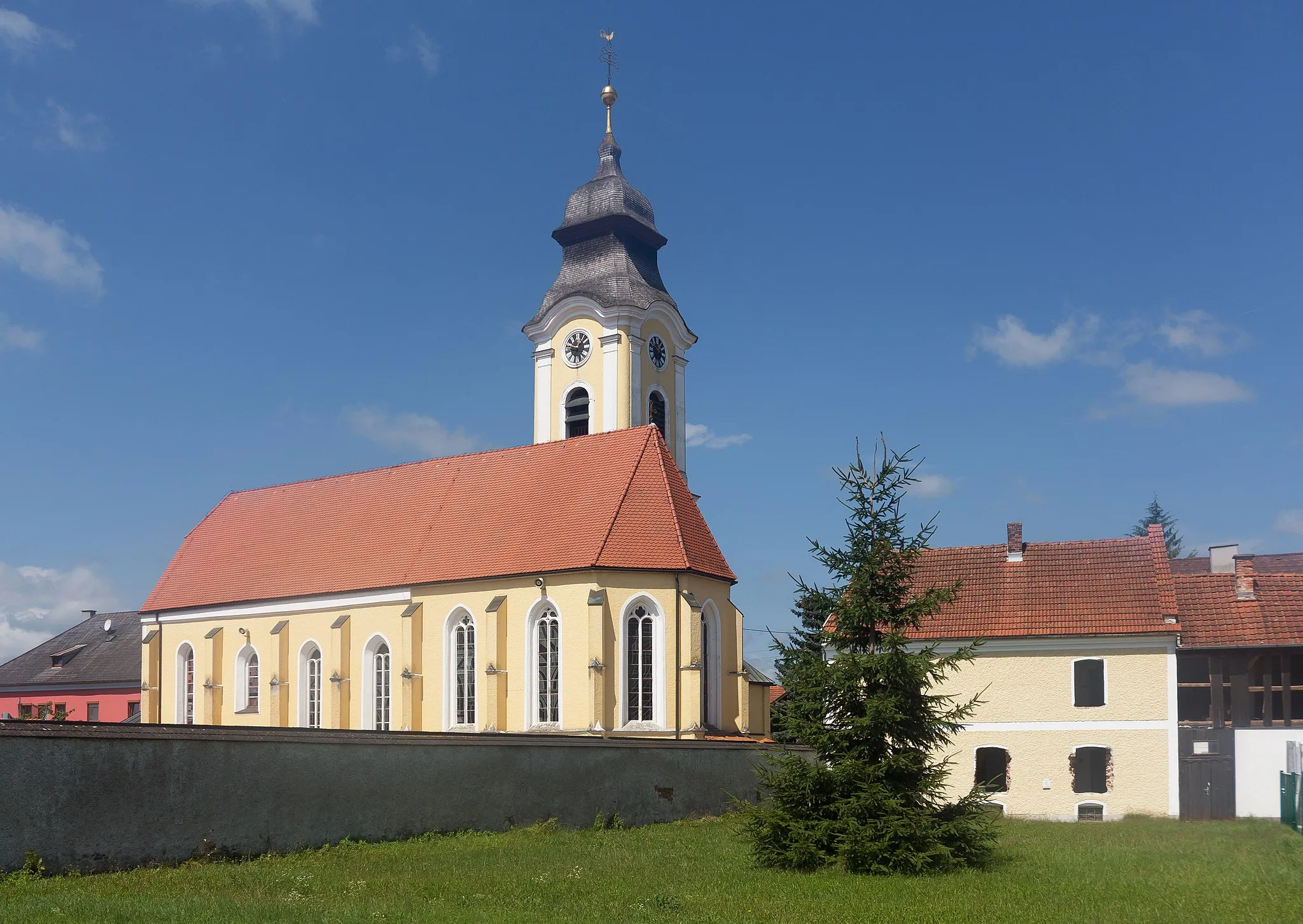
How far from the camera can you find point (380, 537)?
38.1m

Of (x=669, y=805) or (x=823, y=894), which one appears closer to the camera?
(x=823, y=894)

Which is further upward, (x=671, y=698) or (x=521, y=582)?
(x=521, y=582)

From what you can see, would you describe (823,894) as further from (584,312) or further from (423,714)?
(584,312)

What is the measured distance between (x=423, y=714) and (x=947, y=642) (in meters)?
14.5

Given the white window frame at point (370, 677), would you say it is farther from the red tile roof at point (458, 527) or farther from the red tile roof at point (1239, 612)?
the red tile roof at point (1239, 612)

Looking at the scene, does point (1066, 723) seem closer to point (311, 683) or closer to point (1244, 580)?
point (1244, 580)

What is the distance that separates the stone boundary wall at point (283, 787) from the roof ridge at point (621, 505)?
6.42 m

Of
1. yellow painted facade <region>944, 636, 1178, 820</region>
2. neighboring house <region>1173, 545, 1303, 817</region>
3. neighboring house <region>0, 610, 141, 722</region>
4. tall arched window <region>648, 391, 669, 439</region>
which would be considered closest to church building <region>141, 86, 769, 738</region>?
tall arched window <region>648, 391, 669, 439</region>

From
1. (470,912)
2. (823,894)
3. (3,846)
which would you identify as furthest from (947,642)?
(3,846)

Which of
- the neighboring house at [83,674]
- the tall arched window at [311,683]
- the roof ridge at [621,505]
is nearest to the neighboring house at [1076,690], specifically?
the roof ridge at [621,505]

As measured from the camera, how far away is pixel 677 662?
3153cm

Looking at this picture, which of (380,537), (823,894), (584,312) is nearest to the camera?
(823,894)

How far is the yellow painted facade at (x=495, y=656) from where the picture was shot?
3131 cm

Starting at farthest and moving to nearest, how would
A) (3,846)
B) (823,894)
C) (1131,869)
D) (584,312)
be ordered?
(584,312)
(1131,869)
(3,846)
(823,894)
